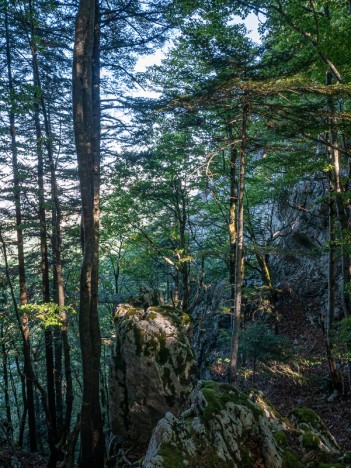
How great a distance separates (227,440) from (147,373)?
13.9 ft

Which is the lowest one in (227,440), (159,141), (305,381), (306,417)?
(305,381)

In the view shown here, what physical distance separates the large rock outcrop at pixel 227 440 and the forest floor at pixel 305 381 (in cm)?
285

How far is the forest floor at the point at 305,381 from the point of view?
8.09 metres

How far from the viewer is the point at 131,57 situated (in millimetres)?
9805

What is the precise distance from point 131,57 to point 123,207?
560 cm

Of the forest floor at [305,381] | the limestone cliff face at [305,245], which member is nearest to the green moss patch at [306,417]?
the forest floor at [305,381]

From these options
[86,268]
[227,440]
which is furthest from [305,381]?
[86,268]

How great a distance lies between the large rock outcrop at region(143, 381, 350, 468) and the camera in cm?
385

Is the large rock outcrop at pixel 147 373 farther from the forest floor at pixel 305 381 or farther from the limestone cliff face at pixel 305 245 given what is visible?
the limestone cliff face at pixel 305 245

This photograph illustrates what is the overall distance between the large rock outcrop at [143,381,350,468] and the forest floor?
9.34ft

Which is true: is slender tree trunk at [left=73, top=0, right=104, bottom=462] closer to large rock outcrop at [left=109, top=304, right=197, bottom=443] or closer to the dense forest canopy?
the dense forest canopy

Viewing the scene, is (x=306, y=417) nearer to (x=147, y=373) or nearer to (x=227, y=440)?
(x=227, y=440)

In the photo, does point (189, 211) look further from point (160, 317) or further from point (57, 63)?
point (57, 63)

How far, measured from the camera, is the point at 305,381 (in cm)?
951
